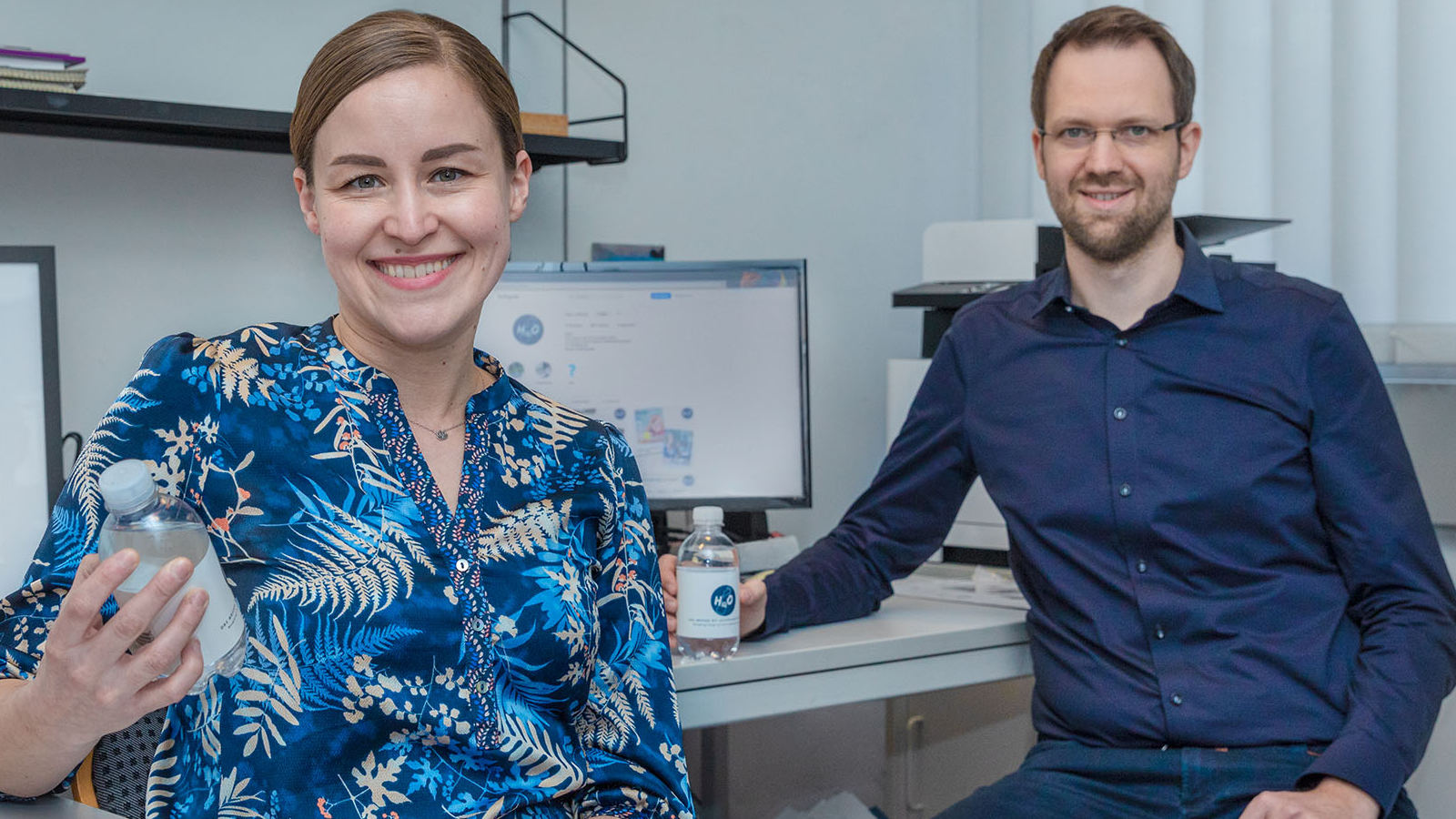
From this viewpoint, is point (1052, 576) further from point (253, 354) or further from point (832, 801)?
point (253, 354)

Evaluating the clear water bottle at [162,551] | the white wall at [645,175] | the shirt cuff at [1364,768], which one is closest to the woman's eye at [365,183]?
the clear water bottle at [162,551]

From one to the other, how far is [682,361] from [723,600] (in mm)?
566

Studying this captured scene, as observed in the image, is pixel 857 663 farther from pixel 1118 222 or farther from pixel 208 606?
pixel 208 606

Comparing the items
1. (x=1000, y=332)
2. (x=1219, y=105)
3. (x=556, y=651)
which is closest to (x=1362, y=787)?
(x=1000, y=332)

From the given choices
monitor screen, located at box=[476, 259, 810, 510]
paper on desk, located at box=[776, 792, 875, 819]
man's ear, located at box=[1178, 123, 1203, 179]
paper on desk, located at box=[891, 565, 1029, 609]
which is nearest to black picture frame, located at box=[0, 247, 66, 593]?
monitor screen, located at box=[476, 259, 810, 510]

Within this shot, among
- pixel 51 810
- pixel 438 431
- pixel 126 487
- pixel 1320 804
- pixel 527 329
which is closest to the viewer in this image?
pixel 126 487

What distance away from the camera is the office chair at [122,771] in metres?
1.03

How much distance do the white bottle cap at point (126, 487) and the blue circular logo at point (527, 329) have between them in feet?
3.62

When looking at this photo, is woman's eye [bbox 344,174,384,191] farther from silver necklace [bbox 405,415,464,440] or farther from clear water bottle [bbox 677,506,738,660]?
clear water bottle [bbox 677,506,738,660]

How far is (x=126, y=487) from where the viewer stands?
31.3 inches

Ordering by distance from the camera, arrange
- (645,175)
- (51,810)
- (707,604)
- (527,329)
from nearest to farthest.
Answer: (51,810) < (707,604) < (527,329) < (645,175)

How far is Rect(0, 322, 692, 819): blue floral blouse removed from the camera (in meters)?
1.00

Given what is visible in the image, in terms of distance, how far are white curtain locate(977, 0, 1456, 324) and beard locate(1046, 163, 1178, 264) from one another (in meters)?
0.60

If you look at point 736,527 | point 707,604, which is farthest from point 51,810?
point 736,527
